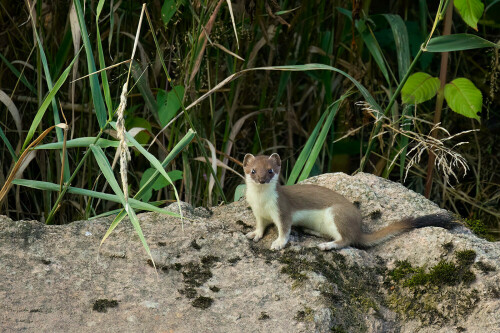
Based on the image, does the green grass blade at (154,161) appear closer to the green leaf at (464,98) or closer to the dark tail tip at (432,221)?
the dark tail tip at (432,221)

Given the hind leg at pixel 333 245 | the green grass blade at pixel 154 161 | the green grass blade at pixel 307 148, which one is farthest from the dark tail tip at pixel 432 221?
the green grass blade at pixel 154 161

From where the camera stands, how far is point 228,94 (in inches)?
171

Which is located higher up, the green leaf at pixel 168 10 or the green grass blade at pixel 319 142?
the green leaf at pixel 168 10

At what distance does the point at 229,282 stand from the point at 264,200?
560 mm

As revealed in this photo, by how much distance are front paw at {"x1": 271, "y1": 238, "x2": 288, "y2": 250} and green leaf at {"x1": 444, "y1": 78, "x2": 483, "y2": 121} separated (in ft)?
4.23

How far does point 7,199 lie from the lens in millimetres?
3971

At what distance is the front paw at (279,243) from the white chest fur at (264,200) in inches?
4.0

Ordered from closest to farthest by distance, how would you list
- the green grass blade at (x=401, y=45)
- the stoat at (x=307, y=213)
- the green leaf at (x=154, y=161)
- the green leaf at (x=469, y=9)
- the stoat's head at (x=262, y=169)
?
the green leaf at (x=154, y=161), the stoat at (x=307, y=213), the stoat's head at (x=262, y=169), the green leaf at (x=469, y=9), the green grass blade at (x=401, y=45)

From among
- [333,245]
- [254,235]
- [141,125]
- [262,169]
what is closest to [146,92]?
[141,125]

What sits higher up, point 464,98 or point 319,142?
point 464,98

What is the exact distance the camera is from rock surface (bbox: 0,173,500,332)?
7.72ft

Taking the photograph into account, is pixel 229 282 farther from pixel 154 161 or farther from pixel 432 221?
pixel 432 221

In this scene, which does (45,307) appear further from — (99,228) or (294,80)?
(294,80)

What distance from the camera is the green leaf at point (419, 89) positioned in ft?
11.8
